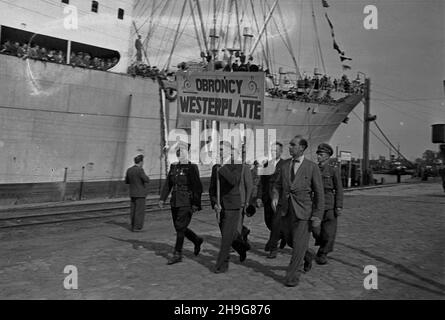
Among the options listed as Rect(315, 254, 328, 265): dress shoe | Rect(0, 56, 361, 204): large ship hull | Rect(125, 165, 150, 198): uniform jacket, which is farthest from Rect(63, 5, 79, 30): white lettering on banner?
Rect(315, 254, 328, 265): dress shoe

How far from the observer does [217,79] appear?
7141 millimetres

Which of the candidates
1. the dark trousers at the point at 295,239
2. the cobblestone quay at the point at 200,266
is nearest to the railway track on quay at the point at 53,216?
the cobblestone quay at the point at 200,266

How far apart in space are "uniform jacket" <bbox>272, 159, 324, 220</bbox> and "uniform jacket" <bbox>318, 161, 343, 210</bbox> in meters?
1.23

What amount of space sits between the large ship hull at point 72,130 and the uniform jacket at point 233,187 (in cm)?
1357

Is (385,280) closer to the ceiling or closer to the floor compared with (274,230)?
closer to the floor

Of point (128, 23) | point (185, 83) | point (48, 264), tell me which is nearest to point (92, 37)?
point (128, 23)

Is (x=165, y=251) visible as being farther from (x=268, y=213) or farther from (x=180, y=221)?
(x=268, y=213)

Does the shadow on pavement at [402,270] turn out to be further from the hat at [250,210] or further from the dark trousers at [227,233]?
the dark trousers at [227,233]

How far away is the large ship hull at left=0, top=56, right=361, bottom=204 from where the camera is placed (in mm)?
17312

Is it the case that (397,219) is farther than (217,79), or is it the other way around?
(397,219)

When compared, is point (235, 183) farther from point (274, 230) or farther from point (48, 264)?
point (48, 264)

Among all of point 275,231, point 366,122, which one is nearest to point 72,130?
point 275,231

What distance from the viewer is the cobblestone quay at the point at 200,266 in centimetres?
512
